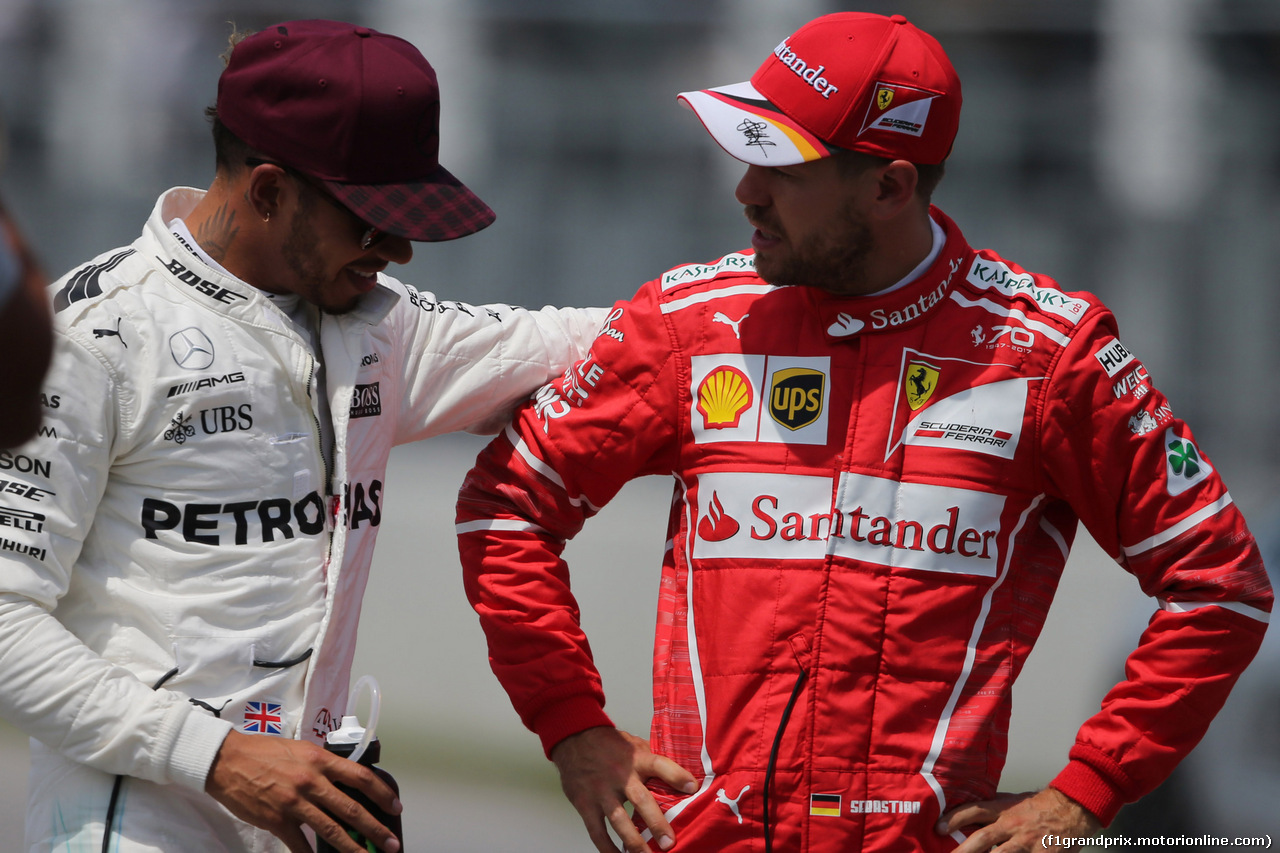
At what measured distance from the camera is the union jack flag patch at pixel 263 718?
2.18 metres

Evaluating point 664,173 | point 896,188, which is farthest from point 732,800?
point 664,173

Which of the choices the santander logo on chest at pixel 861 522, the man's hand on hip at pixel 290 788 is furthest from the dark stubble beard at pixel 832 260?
the man's hand on hip at pixel 290 788

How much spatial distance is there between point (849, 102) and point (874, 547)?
2.43 feet

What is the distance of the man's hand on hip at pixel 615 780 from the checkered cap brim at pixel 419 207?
2.87 ft

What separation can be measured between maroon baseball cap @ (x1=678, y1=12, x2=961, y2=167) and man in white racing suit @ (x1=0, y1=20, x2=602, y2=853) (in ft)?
1.61

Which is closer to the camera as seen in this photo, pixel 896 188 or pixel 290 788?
pixel 290 788

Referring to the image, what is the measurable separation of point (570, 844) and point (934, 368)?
141 inches

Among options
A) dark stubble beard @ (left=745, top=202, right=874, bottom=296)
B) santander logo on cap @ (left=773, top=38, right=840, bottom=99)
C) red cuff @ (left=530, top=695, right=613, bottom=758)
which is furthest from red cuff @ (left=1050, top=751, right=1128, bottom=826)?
santander logo on cap @ (left=773, top=38, right=840, bottom=99)

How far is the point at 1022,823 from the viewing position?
2275 millimetres

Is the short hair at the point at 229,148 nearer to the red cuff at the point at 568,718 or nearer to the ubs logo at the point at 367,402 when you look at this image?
the ubs logo at the point at 367,402

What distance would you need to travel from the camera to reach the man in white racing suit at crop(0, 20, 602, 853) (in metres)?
2.04

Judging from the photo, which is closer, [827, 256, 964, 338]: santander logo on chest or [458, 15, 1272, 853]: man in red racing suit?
[458, 15, 1272, 853]: man in red racing suit

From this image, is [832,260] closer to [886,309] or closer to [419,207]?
[886,309]

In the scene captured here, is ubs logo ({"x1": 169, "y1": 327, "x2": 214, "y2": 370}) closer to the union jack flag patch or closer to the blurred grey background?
the union jack flag patch
